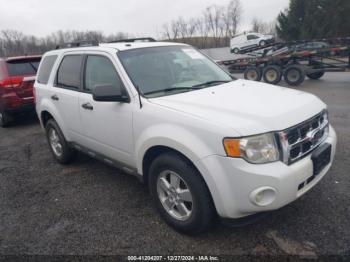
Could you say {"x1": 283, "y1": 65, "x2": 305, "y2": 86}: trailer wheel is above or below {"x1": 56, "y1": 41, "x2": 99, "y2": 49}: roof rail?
A: below

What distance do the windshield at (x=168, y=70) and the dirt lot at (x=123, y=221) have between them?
4.59 feet

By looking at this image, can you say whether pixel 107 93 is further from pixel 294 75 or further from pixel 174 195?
pixel 294 75

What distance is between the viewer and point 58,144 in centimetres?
503

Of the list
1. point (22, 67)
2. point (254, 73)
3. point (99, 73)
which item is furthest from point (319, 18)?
point (99, 73)

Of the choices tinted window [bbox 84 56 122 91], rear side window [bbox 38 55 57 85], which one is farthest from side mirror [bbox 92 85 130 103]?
rear side window [bbox 38 55 57 85]

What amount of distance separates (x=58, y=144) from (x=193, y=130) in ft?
10.5

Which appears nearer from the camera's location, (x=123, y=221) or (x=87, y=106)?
(x=123, y=221)

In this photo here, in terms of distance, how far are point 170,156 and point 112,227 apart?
1.06 metres

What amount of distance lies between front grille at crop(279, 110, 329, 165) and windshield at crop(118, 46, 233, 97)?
1228 millimetres

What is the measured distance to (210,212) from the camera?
2.69m

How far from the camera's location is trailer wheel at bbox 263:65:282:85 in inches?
523

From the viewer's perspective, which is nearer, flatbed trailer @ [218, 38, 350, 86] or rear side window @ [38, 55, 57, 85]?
rear side window @ [38, 55, 57, 85]

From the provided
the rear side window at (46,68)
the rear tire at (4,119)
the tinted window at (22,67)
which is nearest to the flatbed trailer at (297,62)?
the tinted window at (22,67)

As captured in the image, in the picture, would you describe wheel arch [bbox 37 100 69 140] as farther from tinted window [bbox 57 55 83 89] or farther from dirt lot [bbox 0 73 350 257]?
dirt lot [bbox 0 73 350 257]
